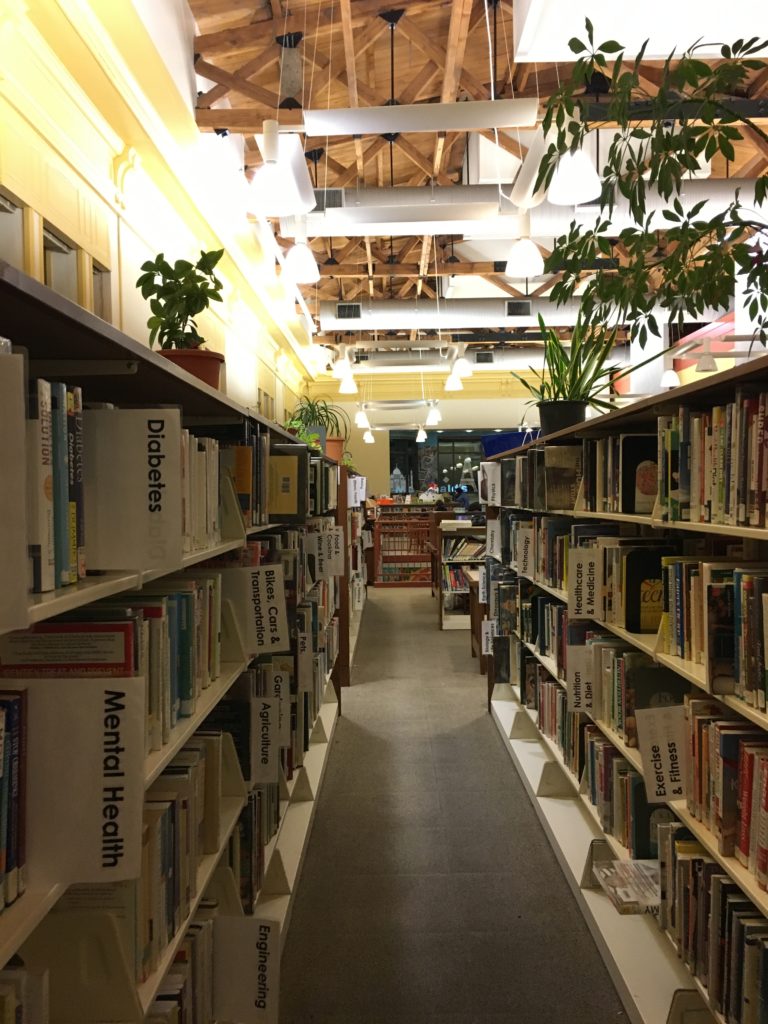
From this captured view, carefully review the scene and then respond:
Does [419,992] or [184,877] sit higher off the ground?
[184,877]

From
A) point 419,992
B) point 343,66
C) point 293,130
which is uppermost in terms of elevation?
point 343,66

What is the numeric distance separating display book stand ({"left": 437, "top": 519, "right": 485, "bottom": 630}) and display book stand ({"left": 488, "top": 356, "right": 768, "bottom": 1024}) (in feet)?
→ 14.5

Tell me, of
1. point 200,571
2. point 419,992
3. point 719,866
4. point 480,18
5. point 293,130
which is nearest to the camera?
point 719,866

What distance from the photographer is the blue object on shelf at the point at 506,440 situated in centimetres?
459

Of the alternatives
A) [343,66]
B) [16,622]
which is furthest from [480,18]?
[16,622]

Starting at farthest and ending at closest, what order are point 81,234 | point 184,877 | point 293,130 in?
1. point 293,130
2. point 81,234
3. point 184,877

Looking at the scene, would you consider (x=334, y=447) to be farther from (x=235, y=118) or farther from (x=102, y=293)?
(x=102, y=293)

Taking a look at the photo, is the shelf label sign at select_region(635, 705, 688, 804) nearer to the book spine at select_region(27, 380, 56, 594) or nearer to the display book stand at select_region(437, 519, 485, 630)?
the book spine at select_region(27, 380, 56, 594)

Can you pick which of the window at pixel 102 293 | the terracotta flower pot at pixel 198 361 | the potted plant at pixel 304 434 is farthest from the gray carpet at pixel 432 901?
the window at pixel 102 293

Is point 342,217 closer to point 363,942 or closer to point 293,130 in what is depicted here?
point 293,130

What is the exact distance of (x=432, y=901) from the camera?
2.96 m

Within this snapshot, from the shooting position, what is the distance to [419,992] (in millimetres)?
2420

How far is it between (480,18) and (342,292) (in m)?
6.04

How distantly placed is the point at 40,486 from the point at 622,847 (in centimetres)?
244
